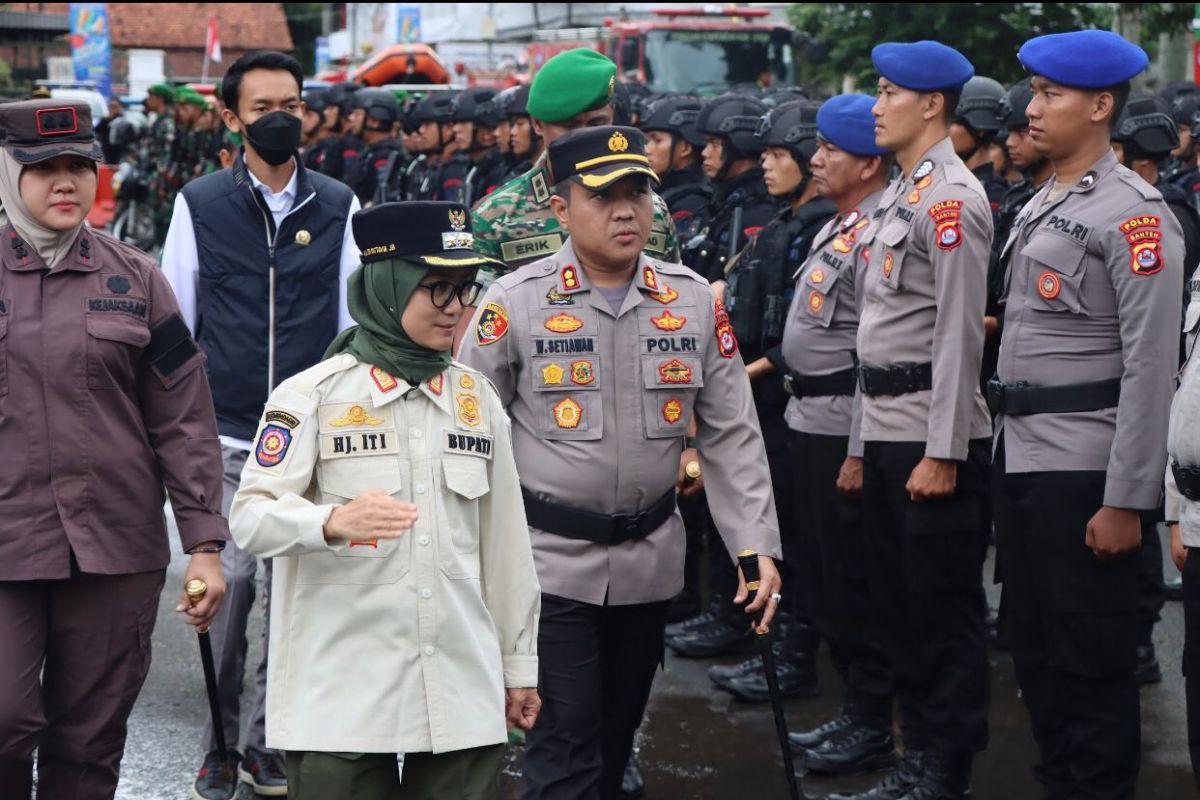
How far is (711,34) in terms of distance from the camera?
20.2 m

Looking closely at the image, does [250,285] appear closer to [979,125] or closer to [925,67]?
[925,67]

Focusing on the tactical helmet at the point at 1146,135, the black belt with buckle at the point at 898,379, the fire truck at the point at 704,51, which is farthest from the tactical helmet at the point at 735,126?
the fire truck at the point at 704,51

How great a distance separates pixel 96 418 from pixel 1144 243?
284 centimetres

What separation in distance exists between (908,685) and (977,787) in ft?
1.62

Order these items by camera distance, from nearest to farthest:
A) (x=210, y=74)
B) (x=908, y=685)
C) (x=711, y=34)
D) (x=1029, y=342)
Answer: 1. (x=1029, y=342)
2. (x=908, y=685)
3. (x=711, y=34)
4. (x=210, y=74)

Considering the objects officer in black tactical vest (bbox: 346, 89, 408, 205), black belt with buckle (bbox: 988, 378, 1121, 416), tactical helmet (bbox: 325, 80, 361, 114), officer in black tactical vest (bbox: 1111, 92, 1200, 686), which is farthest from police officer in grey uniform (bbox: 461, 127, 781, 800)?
tactical helmet (bbox: 325, 80, 361, 114)

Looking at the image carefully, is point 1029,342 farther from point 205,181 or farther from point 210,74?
point 210,74

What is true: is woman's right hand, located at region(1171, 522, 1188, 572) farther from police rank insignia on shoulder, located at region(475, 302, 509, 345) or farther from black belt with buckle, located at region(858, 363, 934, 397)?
police rank insignia on shoulder, located at region(475, 302, 509, 345)

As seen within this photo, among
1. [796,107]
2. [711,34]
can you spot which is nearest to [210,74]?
[711,34]

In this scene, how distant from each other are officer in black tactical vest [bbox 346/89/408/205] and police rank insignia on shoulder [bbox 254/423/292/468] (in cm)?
1126

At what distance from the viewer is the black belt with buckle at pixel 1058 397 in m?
4.59

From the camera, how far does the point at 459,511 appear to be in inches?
142

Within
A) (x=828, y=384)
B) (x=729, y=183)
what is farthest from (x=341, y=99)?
(x=828, y=384)

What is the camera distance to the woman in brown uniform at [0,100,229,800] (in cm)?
399
